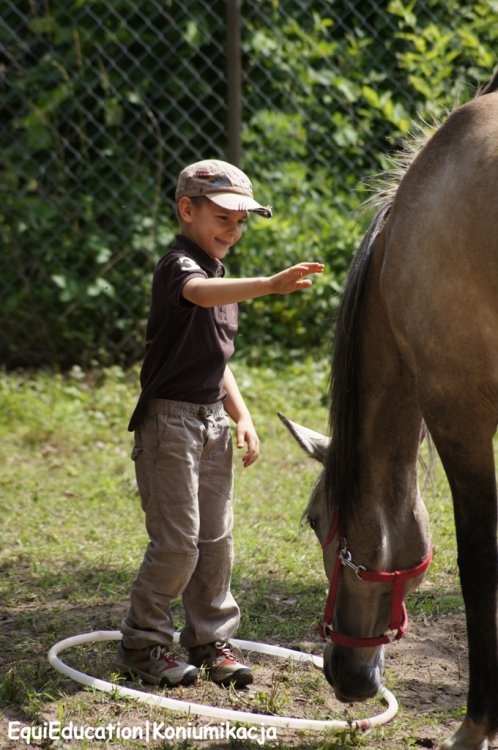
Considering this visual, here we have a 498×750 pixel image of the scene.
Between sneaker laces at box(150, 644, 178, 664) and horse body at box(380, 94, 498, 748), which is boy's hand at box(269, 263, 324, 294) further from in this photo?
sneaker laces at box(150, 644, 178, 664)

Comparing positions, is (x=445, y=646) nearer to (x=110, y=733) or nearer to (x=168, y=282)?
(x=110, y=733)

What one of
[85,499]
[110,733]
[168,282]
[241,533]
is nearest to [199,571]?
[110,733]

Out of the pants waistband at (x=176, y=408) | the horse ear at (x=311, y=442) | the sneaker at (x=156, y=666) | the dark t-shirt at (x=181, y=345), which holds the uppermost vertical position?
the dark t-shirt at (x=181, y=345)

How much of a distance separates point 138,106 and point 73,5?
73cm

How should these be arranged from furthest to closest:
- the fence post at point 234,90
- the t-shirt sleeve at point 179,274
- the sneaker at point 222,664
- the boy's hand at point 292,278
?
the fence post at point 234,90, the sneaker at point 222,664, the t-shirt sleeve at point 179,274, the boy's hand at point 292,278

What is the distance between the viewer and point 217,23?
6.97 meters

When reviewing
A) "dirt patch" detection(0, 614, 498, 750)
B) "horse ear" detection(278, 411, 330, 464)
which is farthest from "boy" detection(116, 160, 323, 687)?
"horse ear" detection(278, 411, 330, 464)

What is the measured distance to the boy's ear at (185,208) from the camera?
3.13 metres

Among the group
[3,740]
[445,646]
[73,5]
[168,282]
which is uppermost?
[73,5]

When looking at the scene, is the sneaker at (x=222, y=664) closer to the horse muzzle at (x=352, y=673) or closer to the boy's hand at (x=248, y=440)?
the horse muzzle at (x=352, y=673)

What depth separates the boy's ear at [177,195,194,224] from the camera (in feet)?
10.3

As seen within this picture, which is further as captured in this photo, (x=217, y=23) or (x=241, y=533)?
(x=217, y=23)

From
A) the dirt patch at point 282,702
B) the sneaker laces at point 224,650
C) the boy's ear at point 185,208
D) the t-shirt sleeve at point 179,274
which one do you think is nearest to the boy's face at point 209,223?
the boy's ear at point 185,208

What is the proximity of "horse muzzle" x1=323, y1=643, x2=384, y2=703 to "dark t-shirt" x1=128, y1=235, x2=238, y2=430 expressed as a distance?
0.82m
